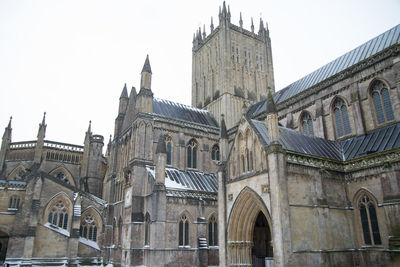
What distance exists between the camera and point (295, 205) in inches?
730

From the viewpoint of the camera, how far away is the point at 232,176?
2273 centimetres

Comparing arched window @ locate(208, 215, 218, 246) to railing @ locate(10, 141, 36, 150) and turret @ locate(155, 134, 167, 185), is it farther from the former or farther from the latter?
railing @ locate(10, 141, 36, 150)

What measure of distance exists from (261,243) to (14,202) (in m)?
27.5

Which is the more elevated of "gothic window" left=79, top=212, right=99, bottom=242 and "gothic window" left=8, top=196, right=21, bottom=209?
"gothic window" left=8, top=196, right=21, bottom=209

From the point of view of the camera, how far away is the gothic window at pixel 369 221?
19828mm

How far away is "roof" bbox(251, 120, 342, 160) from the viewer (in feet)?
69.2

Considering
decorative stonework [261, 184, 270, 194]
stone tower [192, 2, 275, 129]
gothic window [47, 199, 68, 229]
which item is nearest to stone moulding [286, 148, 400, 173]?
decorative stonework [261, 184, 270, 194]

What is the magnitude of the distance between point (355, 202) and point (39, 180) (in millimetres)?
30748

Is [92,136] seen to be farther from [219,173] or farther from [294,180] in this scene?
[294,180]

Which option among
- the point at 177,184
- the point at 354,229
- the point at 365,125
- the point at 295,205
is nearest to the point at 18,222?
the point at 177,184

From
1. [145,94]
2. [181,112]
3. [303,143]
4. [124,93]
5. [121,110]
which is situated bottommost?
[303,143]

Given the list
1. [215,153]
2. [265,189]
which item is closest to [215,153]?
[215,153]

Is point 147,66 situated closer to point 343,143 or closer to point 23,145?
point 343,143

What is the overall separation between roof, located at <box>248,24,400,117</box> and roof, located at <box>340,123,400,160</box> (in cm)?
655
